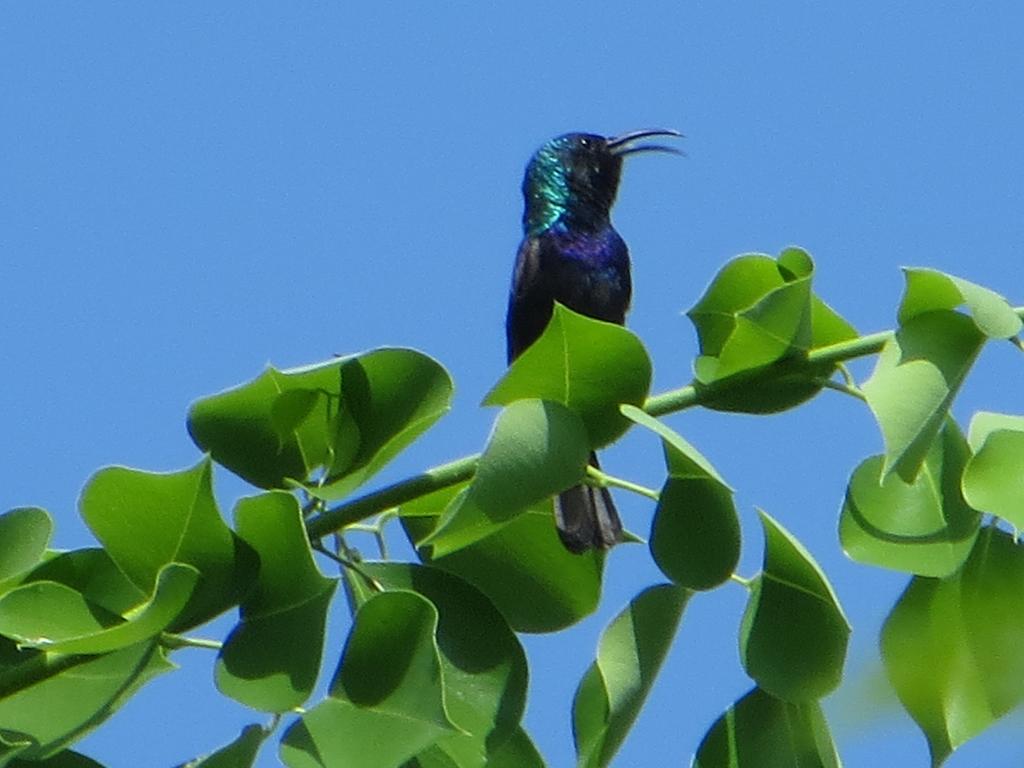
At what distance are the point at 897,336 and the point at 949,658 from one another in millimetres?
192

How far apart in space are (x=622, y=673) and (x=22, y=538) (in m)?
0.37

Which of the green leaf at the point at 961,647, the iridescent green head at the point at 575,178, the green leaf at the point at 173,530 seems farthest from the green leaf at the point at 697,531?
the iridescent green head at the point at 575,178

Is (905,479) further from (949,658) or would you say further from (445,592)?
(445,592)

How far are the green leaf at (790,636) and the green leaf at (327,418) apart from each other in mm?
221

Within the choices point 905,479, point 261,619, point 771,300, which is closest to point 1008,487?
point 905,479

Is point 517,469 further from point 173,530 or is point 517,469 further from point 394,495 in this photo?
point 173,530

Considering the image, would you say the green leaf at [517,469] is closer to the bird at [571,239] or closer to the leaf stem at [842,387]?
the leaf stem at [842,387]

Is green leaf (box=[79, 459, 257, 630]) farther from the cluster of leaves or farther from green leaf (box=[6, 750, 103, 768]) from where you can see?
green leaf (box=[6, 750, 103, 768])

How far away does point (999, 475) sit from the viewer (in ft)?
3.24

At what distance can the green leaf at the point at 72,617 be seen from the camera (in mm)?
928

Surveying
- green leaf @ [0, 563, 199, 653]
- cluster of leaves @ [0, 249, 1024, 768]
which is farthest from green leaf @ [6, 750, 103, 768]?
green leaf @ [0, 563, 199, 653]

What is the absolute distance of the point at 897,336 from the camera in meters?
1.04

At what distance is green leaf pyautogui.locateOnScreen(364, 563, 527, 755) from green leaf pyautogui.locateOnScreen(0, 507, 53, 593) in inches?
7.7

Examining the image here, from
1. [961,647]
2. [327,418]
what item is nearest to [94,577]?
[327,418]
